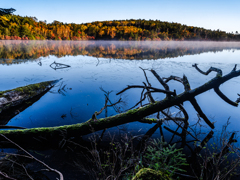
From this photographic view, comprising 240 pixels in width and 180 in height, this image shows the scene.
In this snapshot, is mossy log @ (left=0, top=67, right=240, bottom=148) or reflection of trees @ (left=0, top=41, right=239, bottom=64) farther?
reflection of trees @ (left=0, top=41, right=239, bottom=64)

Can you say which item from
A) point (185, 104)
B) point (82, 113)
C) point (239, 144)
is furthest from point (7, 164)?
point (185, 104)

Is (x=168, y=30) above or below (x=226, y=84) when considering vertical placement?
above

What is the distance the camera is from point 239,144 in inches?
182

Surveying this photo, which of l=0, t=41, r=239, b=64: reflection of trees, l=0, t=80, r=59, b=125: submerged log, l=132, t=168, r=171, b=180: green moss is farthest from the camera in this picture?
l=0, t=41, r=239, b=64: reflection of trees

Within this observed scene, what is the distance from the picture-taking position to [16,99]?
275 inches

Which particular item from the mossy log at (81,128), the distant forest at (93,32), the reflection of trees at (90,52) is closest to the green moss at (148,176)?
the mossy log at (81,128)

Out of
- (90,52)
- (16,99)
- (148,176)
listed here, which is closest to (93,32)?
(90,52)

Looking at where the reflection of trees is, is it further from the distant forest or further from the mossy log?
the distant forest

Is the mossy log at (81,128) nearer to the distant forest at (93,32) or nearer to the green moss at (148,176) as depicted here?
the green moss at (148,176)

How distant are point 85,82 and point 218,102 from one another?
9.17 metres

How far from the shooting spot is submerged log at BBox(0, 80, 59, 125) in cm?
624

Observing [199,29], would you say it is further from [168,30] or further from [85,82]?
[85,82]

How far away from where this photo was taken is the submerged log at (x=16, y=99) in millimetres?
6242

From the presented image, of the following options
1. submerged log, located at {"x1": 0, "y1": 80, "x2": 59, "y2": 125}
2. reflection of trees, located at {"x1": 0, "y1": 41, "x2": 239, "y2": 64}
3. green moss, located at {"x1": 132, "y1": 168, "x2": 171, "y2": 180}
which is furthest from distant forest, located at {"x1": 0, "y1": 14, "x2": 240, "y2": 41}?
green moss, located at {"x1": 132, "y1": 168, "x2": 171, "y2": 180}
